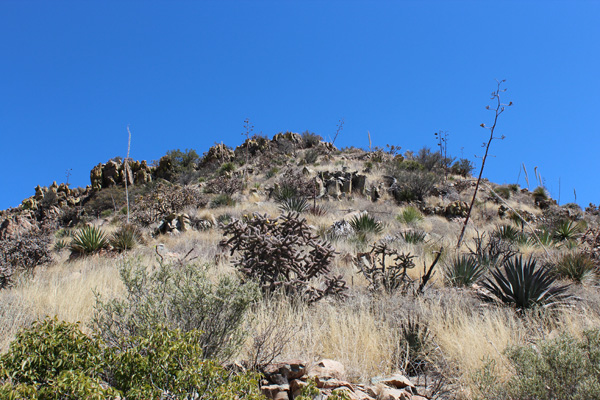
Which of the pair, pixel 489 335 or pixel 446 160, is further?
pixel 446 160

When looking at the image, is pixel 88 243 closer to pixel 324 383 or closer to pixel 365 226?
pixel 365 226

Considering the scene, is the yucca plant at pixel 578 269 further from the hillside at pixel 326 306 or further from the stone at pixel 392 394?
the stone at pixel 392 394

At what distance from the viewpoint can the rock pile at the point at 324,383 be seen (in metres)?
3.20

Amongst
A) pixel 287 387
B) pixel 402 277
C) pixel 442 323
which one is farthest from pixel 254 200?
pixel 287 387

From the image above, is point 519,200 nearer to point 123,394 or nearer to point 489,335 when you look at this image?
point 489,335

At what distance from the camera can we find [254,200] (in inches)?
750

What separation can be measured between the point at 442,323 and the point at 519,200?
67.4 feet

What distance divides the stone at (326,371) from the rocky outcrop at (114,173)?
34.2 metres

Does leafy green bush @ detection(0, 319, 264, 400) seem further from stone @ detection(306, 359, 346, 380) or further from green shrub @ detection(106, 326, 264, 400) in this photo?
stone @ detection(306, 359, 346, 380)

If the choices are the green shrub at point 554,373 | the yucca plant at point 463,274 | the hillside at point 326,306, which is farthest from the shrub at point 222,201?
the green shrub at point 554,373

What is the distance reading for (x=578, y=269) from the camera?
7695 mm

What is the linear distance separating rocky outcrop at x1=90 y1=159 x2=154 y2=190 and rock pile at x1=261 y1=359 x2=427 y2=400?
34093 mm

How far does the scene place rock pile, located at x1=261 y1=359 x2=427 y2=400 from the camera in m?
→ 3.20

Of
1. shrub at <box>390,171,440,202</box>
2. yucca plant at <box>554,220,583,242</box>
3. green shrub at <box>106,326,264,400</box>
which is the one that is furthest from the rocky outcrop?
green shrub at <box>106,326,264,400</box>
